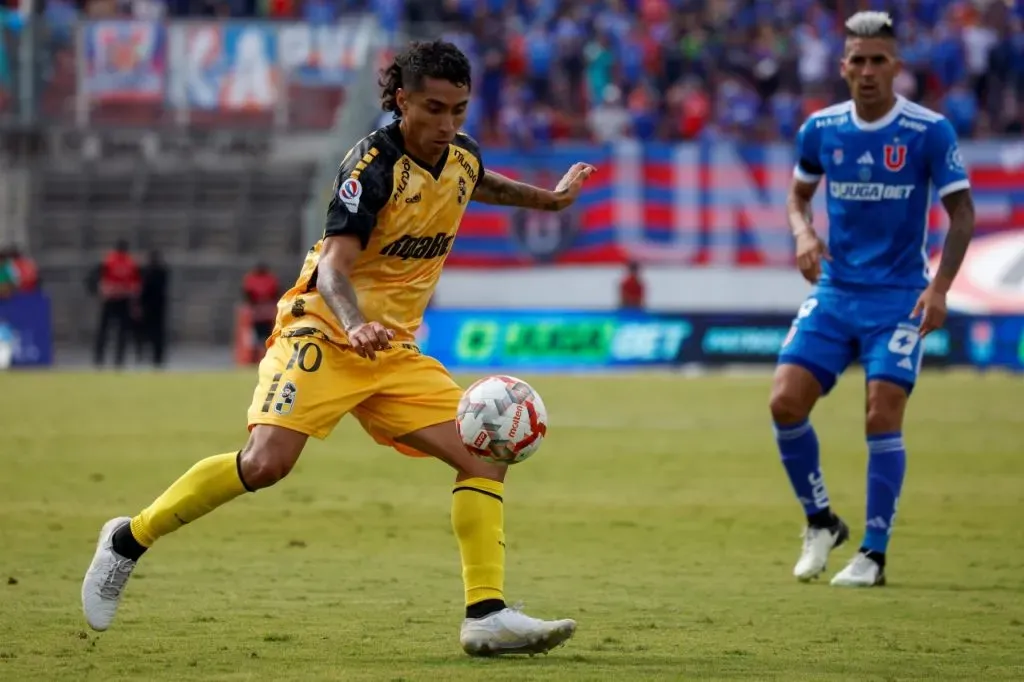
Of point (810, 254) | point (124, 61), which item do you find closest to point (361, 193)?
point (810, 254)

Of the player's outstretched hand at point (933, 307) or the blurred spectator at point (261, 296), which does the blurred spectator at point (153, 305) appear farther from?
the player's outstretched hand at point (933, 307)

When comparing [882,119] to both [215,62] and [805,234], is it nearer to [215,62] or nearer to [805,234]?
[805,234]

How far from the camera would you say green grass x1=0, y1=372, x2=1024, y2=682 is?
6855 mm

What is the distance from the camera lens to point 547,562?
978cm

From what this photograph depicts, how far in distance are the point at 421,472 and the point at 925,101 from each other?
1944 centimetres

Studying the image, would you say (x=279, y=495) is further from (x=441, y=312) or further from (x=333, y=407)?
(x=441, y=312)

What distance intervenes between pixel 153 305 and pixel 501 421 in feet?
81.1

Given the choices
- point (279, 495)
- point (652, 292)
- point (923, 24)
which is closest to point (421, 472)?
point (279, 495)

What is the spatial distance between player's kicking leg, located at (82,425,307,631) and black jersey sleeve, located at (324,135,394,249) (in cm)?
83

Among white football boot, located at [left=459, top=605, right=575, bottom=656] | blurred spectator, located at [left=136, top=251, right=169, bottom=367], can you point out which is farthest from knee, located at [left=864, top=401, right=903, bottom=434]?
blurred spectator, located at [left=136, top=251, right=169, bottom=367]

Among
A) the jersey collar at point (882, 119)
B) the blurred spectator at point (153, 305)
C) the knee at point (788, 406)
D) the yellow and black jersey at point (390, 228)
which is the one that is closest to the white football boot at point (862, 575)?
the knee at point (788, 406)

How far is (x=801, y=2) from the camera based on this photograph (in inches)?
1361

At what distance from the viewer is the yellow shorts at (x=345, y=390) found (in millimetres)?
7051

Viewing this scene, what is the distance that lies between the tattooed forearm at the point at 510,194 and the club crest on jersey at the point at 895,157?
233 centimetres
